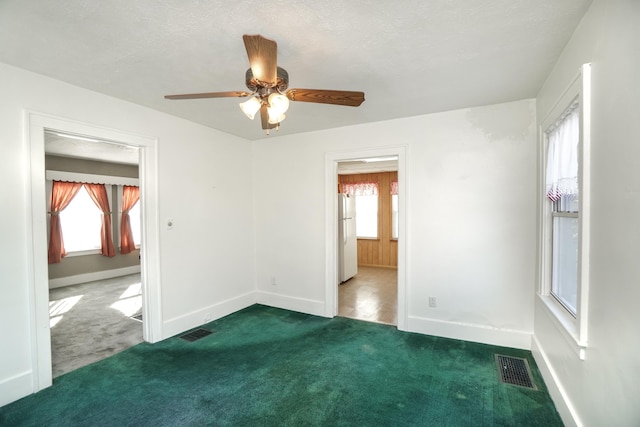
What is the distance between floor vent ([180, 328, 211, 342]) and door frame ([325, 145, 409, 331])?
4.85 ft

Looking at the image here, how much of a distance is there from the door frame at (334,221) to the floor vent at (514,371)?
98 cm

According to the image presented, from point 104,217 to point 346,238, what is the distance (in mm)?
5099

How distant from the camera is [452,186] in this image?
3.17 m

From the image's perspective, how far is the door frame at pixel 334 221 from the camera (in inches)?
133

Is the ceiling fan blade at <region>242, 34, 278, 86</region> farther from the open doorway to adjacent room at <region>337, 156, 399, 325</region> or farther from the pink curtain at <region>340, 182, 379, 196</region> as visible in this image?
the pink curtain at <region>340, 182, 379, 196</region>

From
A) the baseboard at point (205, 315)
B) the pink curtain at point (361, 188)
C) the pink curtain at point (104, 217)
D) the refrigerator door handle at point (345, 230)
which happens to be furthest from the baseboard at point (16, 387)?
the pink curtain at point (361, 188)

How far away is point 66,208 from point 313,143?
5.26 m

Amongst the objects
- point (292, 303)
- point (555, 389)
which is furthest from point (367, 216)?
point (555, 389)

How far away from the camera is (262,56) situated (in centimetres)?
150

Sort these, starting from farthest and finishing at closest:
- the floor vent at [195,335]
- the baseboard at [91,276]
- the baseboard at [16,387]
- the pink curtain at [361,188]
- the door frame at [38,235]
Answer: the pink curtain at [361,188] < the baseboard at [91,276] < the floor vent at [195,335] < the door frame at [38,235] < the baseboard at [16,387]

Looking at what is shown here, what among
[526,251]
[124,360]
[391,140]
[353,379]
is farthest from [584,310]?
[124,360]

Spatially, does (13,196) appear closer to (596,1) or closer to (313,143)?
(313,143)

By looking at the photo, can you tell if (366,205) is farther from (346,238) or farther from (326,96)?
(326,96)

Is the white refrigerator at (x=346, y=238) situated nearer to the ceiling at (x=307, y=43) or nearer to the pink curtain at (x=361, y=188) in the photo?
the pink curtain at (x=361, y=188)
